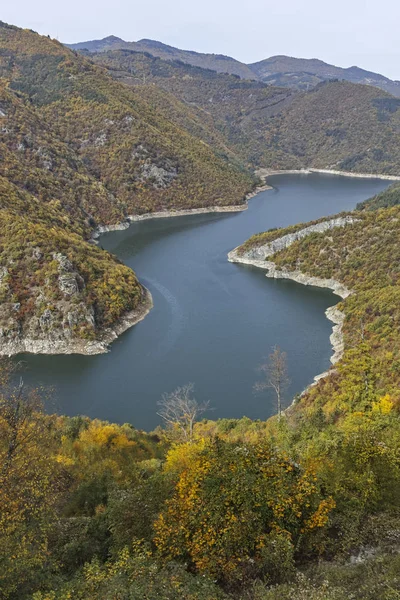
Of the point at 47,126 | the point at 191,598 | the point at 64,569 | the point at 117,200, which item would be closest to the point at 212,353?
the point at 64,569

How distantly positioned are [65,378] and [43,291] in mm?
17020

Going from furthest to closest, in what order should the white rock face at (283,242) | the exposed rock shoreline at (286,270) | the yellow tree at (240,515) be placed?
1. the white rock face at (283,242)
2. the exposed rock shoreline at (286,270)
3. the yellow tree at (240,515)

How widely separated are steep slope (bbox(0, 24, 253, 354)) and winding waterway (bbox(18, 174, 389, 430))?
532 cm

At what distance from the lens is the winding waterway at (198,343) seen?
47.4m

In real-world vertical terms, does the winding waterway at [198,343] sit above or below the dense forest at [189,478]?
below

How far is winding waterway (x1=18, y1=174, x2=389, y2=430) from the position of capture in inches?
1865

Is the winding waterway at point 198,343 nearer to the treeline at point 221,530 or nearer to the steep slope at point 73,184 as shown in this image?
the steep slope at point 73,184

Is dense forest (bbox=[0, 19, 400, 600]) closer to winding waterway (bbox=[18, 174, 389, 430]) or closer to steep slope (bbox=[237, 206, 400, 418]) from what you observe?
steep slope (bbox=[237, 206, 400, 418])

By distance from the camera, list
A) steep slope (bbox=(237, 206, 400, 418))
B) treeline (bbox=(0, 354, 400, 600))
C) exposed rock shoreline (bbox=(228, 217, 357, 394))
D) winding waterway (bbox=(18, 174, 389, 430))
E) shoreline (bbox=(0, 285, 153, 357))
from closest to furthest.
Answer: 1. treeline (bbox=(0, 354, 400, 600))
2. steep slope (bbox=(237, 206, 400, 418))
3. winding waterway (bbox=(18, 174, 389, 430))
4. shoreline (bbox=(0, 285, 153, 357))
5. exposed rock shoreline (bbox=(228, 217, 357, 394))

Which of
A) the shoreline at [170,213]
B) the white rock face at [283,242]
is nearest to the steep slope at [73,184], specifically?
the shoreline at [170,213]

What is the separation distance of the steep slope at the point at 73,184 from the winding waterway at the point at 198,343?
5316 mm

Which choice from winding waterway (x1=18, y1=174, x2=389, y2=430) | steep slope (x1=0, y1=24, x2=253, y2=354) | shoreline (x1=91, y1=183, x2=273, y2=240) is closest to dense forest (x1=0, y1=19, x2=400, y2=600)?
steep slope (x1=0, y1=24, x2=253, y2=354)

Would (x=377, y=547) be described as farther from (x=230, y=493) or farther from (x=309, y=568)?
(x=230, y=493)

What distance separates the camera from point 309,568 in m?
12.7
